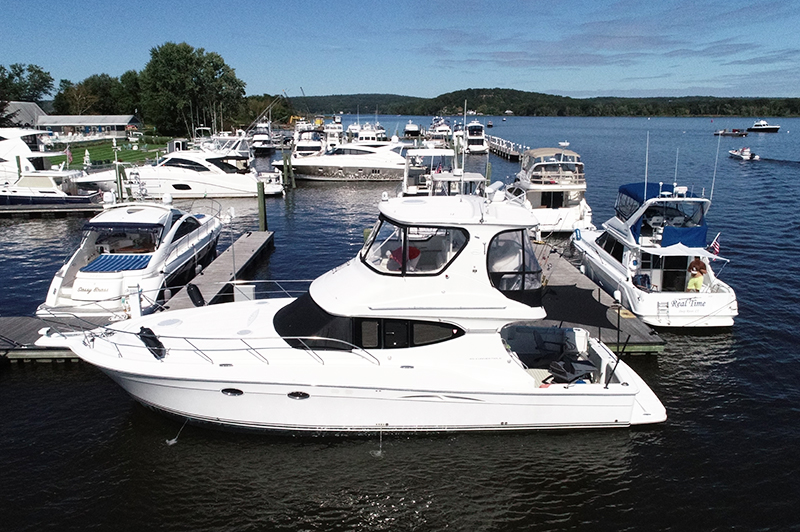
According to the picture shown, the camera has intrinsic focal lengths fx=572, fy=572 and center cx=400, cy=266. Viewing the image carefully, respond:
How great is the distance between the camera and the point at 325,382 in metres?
9.46

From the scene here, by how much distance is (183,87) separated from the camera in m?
81.0

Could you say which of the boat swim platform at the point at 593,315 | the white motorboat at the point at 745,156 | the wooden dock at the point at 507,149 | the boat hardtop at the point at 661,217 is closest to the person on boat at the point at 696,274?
the boat hardtop at the point at 661,217

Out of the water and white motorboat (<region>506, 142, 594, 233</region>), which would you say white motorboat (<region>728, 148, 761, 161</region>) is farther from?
the water

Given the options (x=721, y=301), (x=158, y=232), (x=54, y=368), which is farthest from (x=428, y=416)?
(x=158, y=232)

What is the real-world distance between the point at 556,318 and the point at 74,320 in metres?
11.7

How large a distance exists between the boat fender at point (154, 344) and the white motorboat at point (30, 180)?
87.4 feet

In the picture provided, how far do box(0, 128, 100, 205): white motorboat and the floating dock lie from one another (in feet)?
64.8

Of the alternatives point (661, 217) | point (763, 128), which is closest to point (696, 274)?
point (661, 217)

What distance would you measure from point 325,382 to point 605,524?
4.79 m

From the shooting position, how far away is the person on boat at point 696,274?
15.5 meters

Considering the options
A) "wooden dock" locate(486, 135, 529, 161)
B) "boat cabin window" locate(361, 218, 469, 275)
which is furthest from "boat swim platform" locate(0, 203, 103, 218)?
"wooden dock" locate(486, 135, 529, 161)

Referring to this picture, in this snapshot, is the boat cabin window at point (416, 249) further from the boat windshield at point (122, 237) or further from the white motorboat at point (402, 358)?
the boat windshield at point (122, 237)

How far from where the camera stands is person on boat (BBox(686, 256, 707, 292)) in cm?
1552

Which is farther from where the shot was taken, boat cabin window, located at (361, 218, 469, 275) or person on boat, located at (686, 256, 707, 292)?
person on boat, located at (686, 256, 707, 292)
